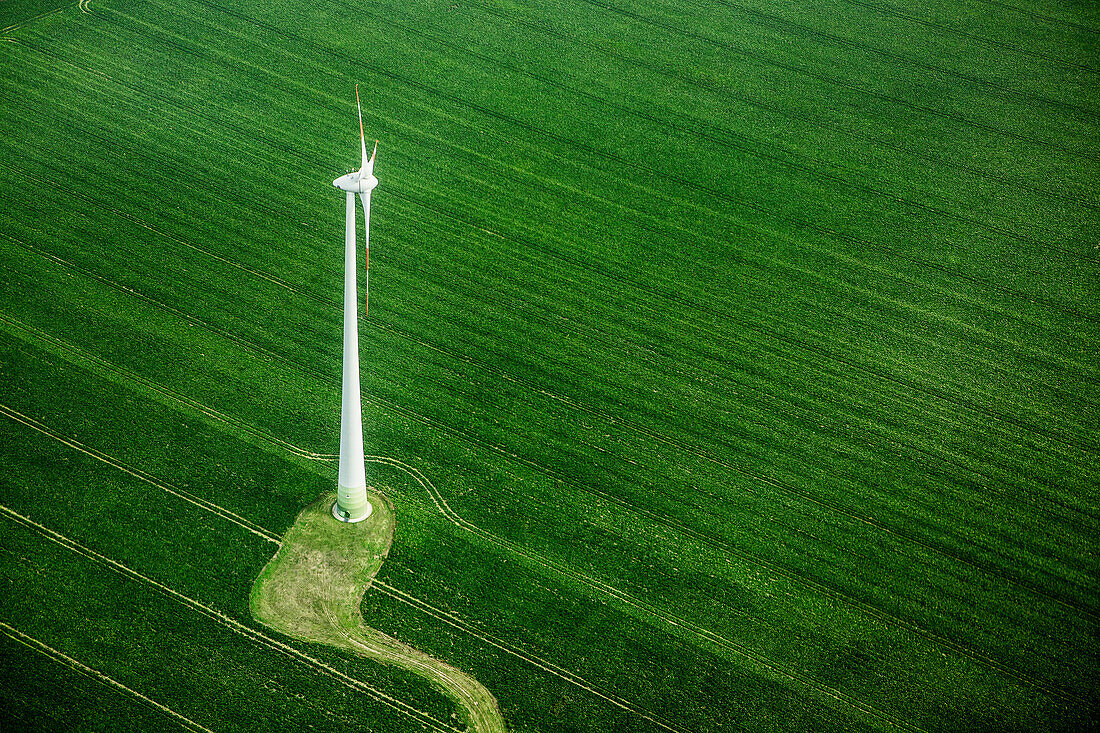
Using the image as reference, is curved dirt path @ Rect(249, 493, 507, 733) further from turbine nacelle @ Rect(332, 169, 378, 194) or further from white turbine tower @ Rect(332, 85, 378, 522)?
turbine nacelle @ Rect(332, 169, 378, 194)

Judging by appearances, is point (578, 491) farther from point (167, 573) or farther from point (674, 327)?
point (167, 573)

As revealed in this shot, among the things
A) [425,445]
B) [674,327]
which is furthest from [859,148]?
[425,445]

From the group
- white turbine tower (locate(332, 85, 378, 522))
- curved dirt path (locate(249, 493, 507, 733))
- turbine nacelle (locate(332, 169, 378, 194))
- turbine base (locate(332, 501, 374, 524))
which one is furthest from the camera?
turbine base (locate(332, 501, 374, 524))

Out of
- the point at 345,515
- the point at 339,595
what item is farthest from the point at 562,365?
the point at 339,595

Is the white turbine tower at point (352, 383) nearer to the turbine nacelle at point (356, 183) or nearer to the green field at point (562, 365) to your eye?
the turbine nacelle at point (356, 183)

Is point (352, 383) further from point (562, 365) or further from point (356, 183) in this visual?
point (562, 365)

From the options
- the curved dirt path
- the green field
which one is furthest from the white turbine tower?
the green field

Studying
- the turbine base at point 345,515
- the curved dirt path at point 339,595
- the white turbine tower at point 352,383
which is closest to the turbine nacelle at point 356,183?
the white turbine tower at point 352,383
